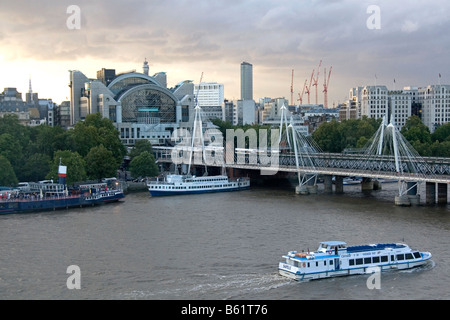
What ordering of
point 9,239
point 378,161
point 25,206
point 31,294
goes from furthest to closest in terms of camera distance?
point 378,161, point 25,206, point 9,239, point 31,294

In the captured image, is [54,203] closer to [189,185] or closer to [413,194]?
[189,185]

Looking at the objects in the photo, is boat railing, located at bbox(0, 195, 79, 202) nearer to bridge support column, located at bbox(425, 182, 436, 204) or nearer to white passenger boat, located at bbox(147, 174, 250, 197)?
white passenger boat, located at bbox(147, 174, 250, 197)

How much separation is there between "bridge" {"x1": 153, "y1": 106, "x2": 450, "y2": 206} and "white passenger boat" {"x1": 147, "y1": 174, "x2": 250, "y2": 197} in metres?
2.84

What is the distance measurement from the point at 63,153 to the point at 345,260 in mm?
26695

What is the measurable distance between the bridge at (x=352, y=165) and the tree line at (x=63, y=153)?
18.6ft

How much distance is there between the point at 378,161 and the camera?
43531mm

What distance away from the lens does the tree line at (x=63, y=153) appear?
4184cm

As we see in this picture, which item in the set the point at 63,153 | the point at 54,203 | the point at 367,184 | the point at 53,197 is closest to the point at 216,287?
the point at 54,203

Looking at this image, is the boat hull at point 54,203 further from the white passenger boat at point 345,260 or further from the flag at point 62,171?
the white passenger boat at point 345,260

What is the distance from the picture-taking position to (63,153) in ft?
141

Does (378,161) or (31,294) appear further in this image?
(378,161)
